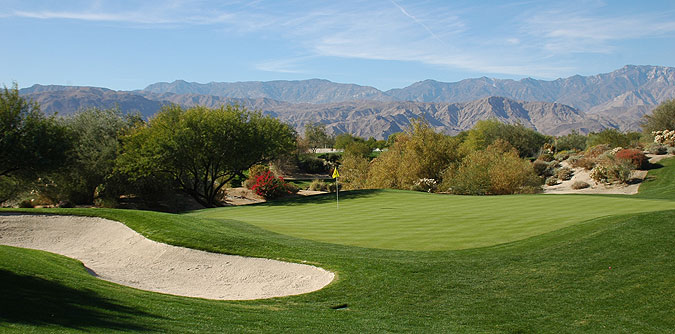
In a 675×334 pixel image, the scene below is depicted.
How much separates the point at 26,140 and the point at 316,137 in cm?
9812

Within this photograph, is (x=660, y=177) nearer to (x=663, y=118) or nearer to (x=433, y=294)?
(x=663, y=118)

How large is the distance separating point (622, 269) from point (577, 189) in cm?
3557

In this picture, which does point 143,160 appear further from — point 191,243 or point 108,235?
point 191,243

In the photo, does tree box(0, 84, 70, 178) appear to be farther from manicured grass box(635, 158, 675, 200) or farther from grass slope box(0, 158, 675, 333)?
manicured grass box(635, 158, 675, 200)

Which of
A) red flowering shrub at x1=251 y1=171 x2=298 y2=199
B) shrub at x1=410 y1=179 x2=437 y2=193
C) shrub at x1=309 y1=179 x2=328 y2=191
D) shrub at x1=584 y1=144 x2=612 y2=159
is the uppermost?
shrub at x1=584 y1=144 x2=612 y2=159

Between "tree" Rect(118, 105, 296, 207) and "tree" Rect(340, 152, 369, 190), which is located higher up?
"tree" Rect(118, 105, 296, 207)

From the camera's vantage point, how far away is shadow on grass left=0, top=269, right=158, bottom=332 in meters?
6.02

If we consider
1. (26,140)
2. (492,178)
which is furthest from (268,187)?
(492,178)

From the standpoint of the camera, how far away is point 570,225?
1273cm

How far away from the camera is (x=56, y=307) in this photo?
22.0ft

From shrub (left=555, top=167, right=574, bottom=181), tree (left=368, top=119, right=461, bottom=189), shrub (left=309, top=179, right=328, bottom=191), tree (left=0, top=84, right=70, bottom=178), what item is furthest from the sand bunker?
shrub (left=555, top=167, right=574, bottom=181)

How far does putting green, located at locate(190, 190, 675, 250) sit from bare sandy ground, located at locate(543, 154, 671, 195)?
21.1m

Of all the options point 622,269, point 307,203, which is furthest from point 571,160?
point 622,269

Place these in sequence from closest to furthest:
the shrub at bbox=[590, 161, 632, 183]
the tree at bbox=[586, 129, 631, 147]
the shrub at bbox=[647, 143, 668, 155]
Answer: the shrub at bbox=[590, 161, 632, 183] → the shrub at bbox=[647, 143, 668, 155] → the tree at bbox=[586, 129, 631, 147]
